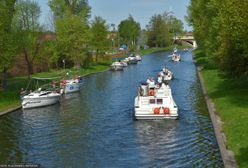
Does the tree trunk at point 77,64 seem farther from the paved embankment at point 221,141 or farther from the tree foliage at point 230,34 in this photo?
the paved embankment at point 221,141

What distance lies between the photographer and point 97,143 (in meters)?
29.7

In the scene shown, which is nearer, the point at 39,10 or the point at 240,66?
the point at 240,66

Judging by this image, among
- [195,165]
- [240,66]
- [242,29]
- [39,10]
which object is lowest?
[195,165]

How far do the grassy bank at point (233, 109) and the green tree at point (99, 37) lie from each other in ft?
171

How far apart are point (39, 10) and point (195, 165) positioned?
5222 centimetres

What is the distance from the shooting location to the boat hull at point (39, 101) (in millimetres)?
44875

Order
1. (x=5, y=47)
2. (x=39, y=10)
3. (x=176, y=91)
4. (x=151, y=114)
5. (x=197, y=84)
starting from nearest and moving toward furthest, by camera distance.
A: (x=151, y=114), (x=5, y=47), (x=176, y=91), (x=197, y=84), (x=39, y=10)

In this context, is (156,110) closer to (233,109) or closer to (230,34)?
(233,109)

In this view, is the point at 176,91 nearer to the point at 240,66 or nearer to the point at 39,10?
the point at 240,66

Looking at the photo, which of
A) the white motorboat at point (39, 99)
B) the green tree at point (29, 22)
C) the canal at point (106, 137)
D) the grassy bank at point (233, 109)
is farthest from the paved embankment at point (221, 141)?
the green tree at point (29, 22)

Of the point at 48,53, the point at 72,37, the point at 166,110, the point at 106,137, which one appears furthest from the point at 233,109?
the point at 72,37

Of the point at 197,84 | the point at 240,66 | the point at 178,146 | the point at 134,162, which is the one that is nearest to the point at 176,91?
the point at 197,84

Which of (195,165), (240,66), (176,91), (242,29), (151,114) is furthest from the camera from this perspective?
(176,91)

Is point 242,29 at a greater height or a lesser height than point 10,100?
greater
